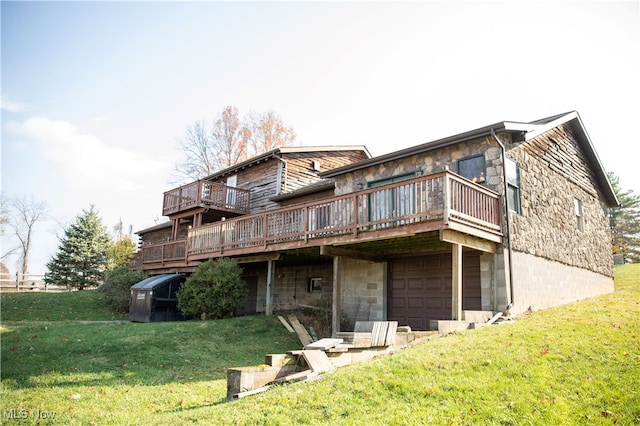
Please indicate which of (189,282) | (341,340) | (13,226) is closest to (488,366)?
(341,340)

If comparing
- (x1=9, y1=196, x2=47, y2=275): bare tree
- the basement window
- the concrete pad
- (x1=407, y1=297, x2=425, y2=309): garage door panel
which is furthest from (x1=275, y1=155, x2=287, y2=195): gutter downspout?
(x1=9, y1=196, x2=47, y2=275): bare tree

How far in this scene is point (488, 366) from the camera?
267 inches

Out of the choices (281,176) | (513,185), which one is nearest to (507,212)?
(513,185)

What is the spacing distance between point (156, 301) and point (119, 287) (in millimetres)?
4884

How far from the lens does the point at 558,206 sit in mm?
14797

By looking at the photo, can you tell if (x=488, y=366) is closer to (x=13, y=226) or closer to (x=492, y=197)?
(x=492, y=197)

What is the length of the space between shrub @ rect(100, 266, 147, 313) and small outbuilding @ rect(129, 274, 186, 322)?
2.79 metres

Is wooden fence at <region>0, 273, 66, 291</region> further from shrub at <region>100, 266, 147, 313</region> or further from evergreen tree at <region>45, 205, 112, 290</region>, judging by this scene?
shrub at <region>100, 266, 147, 313</region>

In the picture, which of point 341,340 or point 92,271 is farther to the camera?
point 92,271

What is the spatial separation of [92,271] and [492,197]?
27596 mm

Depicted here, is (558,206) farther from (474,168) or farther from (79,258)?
(79,258)

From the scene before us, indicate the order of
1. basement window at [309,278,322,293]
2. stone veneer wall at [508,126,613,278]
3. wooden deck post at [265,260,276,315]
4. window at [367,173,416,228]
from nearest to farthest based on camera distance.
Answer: window at [367,173,416,228] → stone veneer wall at [508,126,613,278] → wooden deck post at [265,260,276,315] → basement window at [309,278,322,293]

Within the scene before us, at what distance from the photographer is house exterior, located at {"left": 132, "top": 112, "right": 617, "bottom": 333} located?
10984mm

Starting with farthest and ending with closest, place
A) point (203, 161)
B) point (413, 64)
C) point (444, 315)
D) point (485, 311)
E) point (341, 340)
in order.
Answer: point (203, 161) < point (444, 315) < point (413, 64) < point (485, 311) < point (341, 340)
